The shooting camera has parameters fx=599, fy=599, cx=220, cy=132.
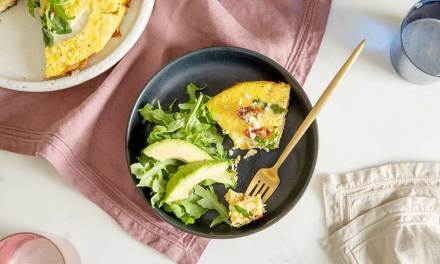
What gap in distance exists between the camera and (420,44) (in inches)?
60.2

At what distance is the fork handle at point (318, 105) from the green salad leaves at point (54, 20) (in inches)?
25.0

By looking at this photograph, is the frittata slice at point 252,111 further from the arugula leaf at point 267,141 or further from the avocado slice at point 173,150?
the avocado slice at point 173,150

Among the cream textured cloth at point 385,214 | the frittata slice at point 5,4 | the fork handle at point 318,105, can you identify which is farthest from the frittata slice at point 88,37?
the cream textured cloth at point 385,214

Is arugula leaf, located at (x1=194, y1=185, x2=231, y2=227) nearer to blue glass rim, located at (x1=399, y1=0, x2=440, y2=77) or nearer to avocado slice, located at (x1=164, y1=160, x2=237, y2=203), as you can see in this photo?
avocado slice, located at (x1=164, y1=160, x2=237, y2=203)

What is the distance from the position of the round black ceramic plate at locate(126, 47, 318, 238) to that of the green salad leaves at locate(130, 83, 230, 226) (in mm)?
27

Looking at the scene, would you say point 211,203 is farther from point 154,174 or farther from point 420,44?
point 420,44

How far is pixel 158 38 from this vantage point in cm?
156

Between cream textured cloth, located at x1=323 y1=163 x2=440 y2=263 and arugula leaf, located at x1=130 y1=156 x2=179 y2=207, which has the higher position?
cream textured cloth, located at x1=323 y1=163 x2=440 y2=263

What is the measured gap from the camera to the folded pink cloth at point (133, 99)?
5.02 feet

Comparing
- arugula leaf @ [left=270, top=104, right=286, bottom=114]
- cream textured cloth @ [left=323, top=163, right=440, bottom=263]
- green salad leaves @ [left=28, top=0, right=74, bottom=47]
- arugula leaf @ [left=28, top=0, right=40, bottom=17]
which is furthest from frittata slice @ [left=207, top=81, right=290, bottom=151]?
arugula leaf @ [left=28, top=0, right=40, bottom=17]

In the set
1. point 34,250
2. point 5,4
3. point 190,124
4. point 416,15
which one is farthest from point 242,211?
point 5,4

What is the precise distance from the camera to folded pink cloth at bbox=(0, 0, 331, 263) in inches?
60.3

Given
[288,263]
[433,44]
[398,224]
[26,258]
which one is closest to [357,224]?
[398,224]

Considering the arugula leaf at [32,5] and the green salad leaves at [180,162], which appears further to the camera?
the arugula leaf at [32,5]
